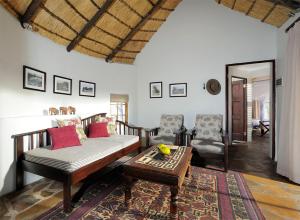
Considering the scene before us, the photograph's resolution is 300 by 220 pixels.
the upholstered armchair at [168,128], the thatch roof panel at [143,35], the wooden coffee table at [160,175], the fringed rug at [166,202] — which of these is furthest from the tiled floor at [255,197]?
the thatch roof panel at [143,35]

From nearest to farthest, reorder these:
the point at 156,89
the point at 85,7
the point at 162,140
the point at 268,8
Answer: the point at 85,7 → the point at 268,8 → the point at 162,140 → the point at 156,89

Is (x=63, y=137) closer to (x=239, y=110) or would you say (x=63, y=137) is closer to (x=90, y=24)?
(x=90, y=24)

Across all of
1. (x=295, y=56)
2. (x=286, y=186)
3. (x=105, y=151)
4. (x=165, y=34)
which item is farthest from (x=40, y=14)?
(x=286, y=186)

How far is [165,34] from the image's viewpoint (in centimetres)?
468

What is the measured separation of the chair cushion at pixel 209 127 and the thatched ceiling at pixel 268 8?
7.22 ft

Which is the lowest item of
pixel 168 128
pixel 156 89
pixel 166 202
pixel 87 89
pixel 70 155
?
pixel 166 202

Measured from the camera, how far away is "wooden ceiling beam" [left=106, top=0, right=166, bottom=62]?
3762mm

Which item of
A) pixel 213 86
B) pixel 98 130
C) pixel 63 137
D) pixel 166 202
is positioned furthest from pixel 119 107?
pixel 166 202

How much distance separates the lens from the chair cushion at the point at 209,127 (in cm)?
367

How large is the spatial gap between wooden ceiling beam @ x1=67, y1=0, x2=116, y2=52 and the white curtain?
318cm

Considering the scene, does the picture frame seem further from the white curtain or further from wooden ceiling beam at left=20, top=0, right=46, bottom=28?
wooden ceiling beam at left=20, top=0, right=46, bottom=28

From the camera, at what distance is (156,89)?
4.83 m

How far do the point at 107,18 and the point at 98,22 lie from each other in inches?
8.2

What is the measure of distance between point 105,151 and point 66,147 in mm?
603
